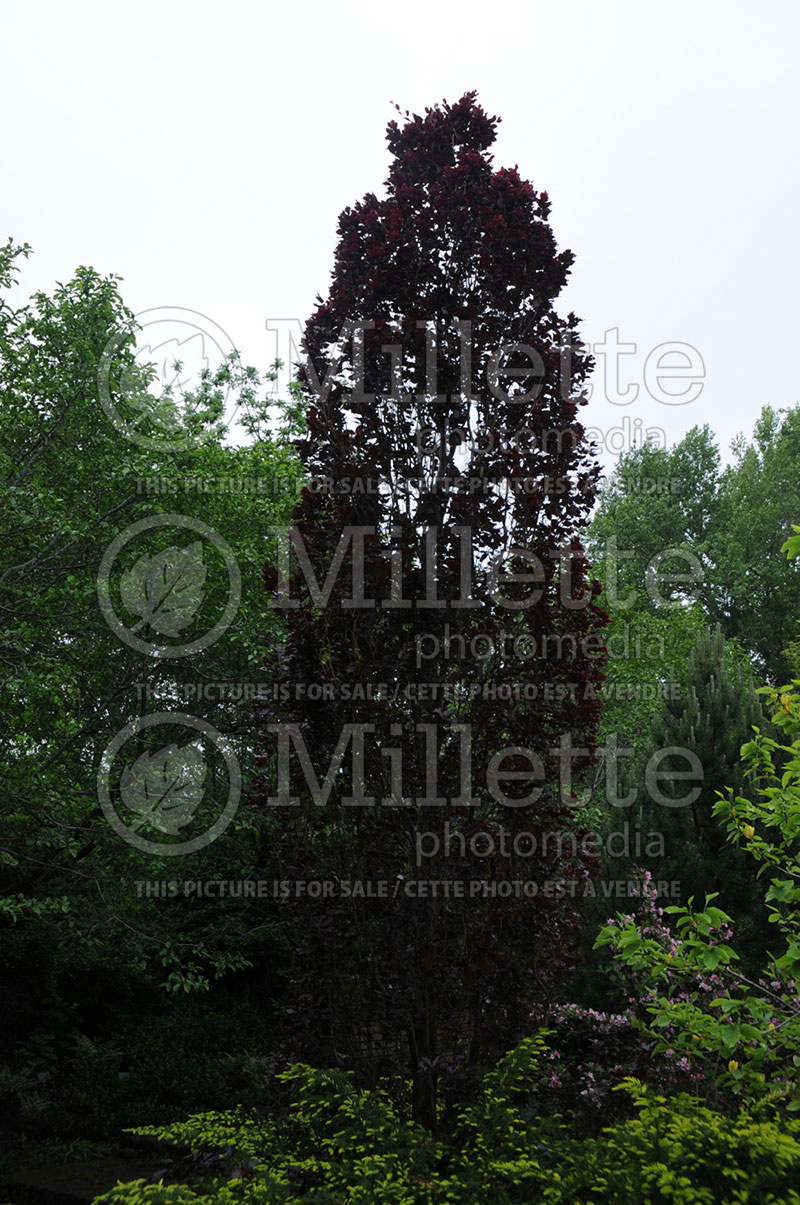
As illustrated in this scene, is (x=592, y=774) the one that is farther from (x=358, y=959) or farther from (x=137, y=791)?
(x=358, y=959)

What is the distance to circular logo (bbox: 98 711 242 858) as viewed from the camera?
743 centimetres

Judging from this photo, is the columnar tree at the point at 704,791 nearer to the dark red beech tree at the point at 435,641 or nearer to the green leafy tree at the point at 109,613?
the dark red beech tree at the point at 435,641

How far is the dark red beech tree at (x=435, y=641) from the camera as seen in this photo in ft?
15.3

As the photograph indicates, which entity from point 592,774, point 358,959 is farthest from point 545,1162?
point 592,774

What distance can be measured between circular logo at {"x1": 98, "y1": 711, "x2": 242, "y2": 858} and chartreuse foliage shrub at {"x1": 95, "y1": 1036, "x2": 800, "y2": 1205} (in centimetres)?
297

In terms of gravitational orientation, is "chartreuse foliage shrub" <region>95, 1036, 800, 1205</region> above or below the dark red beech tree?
below

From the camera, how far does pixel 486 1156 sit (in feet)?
12.7
